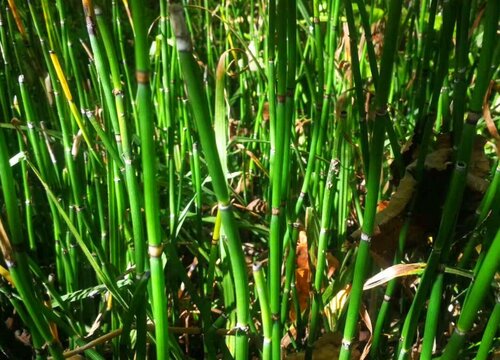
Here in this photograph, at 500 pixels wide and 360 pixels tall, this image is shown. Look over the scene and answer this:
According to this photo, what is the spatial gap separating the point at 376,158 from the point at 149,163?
198mm

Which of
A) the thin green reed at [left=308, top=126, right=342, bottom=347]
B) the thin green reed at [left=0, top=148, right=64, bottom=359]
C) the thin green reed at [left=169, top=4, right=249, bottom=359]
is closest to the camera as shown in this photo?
the thin green reed at [left=169, top=4, right=249, bottom=359]

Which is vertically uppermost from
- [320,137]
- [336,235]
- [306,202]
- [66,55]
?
[66,55]

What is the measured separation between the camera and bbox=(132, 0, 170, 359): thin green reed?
347mm

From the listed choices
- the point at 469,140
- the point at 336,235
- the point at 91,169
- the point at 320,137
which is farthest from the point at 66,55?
the point at 469,140

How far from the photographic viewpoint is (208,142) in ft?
1.18

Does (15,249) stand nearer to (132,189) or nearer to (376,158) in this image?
(132,189)

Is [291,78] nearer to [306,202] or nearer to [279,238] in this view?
[279,238]

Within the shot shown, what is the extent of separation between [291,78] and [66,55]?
506 mm

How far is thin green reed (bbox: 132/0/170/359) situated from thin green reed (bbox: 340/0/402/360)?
18 centimetres

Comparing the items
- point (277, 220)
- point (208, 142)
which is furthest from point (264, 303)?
point (208, 142)

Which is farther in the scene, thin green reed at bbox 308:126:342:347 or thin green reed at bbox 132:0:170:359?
thin green reed at bbox 308:126:342:347

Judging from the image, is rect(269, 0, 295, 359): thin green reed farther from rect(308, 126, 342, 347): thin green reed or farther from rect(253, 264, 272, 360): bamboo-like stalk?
rect(308, 126, 342, 347): thin green reed

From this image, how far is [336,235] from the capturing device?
0.97 m

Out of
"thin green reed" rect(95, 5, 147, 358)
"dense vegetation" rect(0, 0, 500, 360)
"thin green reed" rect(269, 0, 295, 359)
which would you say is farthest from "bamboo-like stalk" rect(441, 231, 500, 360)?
"thin green reed" rect(95, 5, 147, 358)
